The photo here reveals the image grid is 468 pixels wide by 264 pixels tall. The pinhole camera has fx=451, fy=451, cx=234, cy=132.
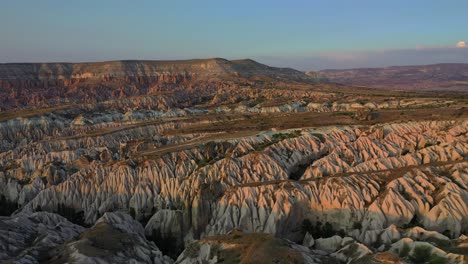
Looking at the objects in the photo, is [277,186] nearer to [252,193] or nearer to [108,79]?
[252,193]

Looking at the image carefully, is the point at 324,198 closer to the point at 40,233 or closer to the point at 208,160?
the point at 208,160

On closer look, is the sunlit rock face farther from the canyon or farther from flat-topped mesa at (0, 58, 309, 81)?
flat-topped mesa at (0, 58, 309, 81)

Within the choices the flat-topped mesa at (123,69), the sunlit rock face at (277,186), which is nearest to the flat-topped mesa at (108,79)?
the flat-topped mesa at (123,69)

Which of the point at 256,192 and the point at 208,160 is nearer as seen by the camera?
the point at 256,192

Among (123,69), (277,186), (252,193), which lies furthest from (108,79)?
(277,186)

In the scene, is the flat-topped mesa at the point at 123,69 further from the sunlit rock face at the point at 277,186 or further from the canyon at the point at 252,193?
the sunlit rock face at the point at 277,186

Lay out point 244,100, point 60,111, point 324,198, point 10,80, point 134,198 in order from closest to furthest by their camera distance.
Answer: point 324,198
point 134,198
point 60,111
point 244,100
point 10,80

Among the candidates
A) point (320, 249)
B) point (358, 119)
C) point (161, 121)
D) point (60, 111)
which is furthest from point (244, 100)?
point (320, 249)
